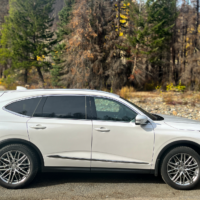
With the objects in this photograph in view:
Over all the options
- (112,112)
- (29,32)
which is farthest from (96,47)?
(112,112)

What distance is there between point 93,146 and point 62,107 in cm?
91

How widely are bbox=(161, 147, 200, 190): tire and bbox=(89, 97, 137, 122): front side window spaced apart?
969 millimetres

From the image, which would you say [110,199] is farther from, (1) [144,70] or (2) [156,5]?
(2) [156,5]

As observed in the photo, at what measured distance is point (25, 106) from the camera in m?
4.50

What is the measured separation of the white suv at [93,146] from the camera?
4297mm

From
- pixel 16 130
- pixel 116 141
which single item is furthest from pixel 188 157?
pixel 16 130

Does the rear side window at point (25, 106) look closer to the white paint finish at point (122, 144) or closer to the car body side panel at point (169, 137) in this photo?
the white paint finish at point (122, 144)

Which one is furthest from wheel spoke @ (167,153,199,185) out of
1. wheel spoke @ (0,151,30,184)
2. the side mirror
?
wheel spoke @ (0,151,30,184)

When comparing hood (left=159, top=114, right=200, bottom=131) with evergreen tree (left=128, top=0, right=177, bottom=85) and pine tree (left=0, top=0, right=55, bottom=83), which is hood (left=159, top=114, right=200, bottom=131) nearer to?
evergreen tree (left=128, top=0, right=177, bottom=85)

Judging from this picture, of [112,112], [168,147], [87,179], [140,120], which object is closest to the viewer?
[140,120]

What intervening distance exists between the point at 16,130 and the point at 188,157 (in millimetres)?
3068

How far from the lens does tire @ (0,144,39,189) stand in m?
4.28

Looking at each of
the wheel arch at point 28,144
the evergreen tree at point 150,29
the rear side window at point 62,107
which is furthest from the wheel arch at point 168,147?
the evergreen tree at point 150,29

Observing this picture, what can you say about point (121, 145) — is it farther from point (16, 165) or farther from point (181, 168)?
point (16, 165)
